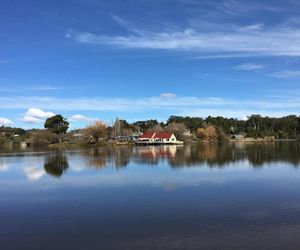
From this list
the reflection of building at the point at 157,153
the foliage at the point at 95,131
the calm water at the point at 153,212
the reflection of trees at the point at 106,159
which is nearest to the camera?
the calm water at the point at 153,212

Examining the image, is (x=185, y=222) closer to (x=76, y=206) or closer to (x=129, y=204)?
(x=129, y=204)

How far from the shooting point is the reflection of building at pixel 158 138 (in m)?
93.9

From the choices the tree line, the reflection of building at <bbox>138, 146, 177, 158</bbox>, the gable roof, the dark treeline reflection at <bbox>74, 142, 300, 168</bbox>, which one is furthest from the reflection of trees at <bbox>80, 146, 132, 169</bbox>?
the gable roof

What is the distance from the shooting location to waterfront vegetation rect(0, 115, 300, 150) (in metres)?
90.3

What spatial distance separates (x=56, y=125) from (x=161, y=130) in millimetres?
30676

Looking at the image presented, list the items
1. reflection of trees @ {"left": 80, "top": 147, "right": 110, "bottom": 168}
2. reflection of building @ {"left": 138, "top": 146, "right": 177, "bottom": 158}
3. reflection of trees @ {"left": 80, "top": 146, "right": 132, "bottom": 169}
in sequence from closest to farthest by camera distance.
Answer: reflection of trees @ {"left": 80, "top": 147, "right": 110, "bottom": 168}, reflection of trees @ {"left": 80, "top": 146, "right": 132, "bottom": 169}, reflection of building @ {"left": 138, "top": 146, "right": 177, "bottom": 158}

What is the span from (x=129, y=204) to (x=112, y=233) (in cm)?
436

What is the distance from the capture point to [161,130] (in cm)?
10825

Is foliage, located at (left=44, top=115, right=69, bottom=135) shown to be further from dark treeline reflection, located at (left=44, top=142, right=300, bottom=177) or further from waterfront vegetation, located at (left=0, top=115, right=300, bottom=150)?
dark treeline reflection, located at (left=44, top=142, right=300, bottom=177)

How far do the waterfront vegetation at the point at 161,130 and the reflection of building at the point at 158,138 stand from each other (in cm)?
355

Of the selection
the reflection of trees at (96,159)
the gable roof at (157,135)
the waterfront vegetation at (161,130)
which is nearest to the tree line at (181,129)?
the waterfront vegetation at (161,130)

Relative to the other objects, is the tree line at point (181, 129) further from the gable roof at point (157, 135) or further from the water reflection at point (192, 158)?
the water reflection at point (192, 158)

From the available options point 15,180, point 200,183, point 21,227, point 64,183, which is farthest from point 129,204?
point 15,180

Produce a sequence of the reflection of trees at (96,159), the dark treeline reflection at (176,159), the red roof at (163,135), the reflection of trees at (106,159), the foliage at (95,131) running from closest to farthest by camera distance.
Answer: the dark treeline reflection at (176,159) → the reflection of trees at (96,159) → the reflection of trees at (106,159) → the foliage at (95,131) → the red roof at (163,135)
